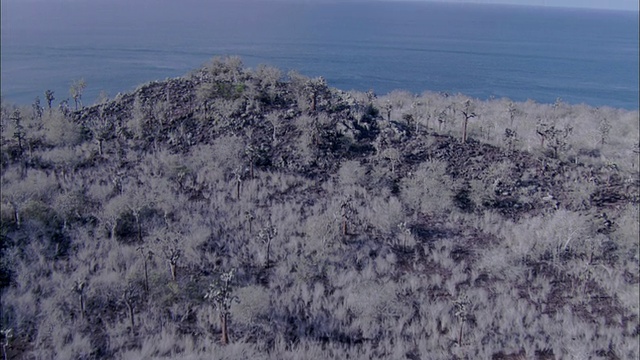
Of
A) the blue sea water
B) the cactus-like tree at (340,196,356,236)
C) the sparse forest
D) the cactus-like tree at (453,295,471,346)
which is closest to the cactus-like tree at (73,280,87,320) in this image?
the sparse forest

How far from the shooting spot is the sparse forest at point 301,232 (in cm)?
2338

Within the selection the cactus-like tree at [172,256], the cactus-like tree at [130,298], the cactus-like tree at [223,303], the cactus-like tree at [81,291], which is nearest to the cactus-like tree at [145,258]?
the cactus-like tree at [130,298]

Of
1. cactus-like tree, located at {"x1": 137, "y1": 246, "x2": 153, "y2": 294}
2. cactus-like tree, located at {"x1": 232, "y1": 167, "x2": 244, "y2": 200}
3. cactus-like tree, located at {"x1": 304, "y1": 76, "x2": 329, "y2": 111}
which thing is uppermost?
cactus-like tree, located at {"x1": 304, "y1": 76, "x2": 329, "y2": 111}

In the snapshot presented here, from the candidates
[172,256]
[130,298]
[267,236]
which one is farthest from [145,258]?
[267,236]

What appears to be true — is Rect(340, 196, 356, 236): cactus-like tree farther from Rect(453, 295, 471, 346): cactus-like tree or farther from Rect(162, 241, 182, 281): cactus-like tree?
Rect(162, 241, 182, 281): cactus-like tree

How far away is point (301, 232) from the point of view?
3178 cm

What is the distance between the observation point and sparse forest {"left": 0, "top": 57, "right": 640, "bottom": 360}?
23.4 metres

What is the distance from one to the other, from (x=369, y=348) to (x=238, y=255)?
10.3m

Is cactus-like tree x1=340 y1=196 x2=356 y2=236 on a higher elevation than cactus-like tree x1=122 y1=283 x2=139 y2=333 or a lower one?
higher

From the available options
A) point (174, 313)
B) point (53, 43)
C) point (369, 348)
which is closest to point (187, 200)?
point (174, 313)

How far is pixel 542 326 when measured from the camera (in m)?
24.5

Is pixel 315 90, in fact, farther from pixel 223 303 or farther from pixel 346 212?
pixel 223 303

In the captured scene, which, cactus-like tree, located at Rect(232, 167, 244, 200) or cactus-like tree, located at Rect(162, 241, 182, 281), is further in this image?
cactus-like tree, located at Rect(232, 167, 244, 200)

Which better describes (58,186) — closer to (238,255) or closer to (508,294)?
(238,255)
